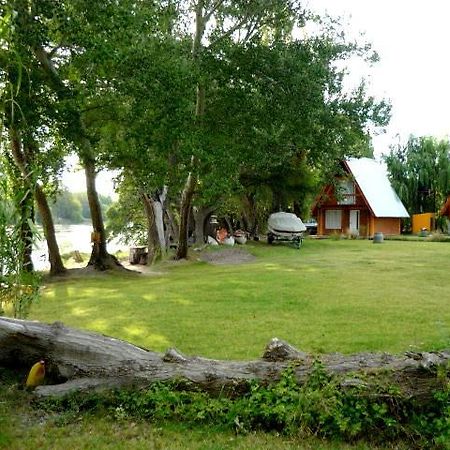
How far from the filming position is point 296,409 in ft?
13.5

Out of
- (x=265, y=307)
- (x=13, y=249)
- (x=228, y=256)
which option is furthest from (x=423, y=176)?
(x=13, y=249)

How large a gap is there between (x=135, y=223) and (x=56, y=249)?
19268mm

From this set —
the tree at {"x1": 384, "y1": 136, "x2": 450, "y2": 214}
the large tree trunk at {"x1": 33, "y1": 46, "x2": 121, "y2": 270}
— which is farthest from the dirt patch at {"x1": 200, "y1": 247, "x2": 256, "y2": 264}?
the tree at {"x1": 384, "y1": 136, "x2": 450, "y2": 214}

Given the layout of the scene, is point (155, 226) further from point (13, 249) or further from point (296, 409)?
point (296, 409)

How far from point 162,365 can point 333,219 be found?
37.9m

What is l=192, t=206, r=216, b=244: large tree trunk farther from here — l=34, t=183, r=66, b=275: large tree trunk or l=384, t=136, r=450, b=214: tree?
l=384, t=136, r=450, b=214: tree

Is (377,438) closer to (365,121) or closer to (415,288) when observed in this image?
(415,288)

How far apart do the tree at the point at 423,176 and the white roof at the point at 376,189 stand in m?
1.25

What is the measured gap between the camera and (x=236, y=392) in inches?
176

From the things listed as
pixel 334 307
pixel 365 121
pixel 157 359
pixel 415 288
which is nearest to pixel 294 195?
pixel 365 121

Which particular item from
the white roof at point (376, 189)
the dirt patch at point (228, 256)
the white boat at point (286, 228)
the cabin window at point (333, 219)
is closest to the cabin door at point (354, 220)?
the cabin window at point (333, 219)

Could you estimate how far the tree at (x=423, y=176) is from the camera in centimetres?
4219

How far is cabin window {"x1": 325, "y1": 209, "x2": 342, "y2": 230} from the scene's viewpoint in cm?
4125

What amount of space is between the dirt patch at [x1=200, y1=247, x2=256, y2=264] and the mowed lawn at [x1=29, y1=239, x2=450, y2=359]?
3.35 m
